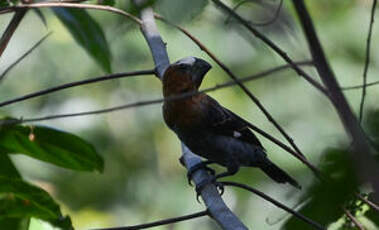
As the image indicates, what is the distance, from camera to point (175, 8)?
96cm

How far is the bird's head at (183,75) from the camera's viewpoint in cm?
289

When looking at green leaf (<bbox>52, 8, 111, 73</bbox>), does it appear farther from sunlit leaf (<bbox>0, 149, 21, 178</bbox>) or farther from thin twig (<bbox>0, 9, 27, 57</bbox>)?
sunlit leaf (<bbox>0, 149, 21, 178</bbox>)

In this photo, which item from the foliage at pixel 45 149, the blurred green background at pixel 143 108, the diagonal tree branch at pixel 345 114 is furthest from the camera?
the blurred green background at pixel 143 108

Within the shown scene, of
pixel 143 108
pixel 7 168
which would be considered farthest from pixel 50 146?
pixel 143 108

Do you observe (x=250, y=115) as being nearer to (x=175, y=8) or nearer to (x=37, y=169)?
(x=37, y=169)

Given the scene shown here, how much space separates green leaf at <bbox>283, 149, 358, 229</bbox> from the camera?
79 cm

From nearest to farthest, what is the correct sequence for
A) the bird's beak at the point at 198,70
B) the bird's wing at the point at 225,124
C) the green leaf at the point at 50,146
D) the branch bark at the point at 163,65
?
the green leaf at the point at 50,146, the branch bark at the point at 163,65, the bird's beak at the point at 198,70, the bird's wing at the point at 225,124

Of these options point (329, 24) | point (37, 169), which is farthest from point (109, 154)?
point (329, 24)

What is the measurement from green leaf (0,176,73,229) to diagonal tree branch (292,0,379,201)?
43.4 inches

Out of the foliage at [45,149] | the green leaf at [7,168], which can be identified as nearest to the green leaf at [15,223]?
the foliage at [45,149]

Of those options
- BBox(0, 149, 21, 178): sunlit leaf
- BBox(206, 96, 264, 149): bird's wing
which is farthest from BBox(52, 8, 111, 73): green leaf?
BBox(206, 96, 264, 149): bird's wing

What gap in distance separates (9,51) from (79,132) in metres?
0.83

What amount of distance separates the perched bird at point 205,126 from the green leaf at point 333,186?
199cm

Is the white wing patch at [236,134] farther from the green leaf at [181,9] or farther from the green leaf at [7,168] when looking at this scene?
the green leaf at [181,9]
